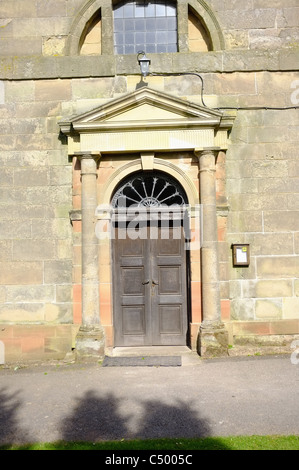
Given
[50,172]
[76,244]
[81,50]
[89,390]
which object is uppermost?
[81,50]

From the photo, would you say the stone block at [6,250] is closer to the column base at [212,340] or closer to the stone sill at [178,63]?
the stone sill at [178,63]

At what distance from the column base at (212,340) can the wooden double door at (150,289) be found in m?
0.67

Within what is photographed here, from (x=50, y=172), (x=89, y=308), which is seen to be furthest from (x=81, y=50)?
(x=89, y=308)

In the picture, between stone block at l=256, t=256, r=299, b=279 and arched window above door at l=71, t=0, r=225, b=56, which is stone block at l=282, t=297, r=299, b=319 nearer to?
stone block at l=256, t=256, r=299, b=279

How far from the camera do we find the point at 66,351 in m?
7.20

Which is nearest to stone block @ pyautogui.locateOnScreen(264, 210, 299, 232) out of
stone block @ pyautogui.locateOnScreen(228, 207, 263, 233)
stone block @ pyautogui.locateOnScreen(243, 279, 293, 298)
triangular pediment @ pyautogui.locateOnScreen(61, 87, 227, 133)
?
stone block @ pyautogui.locateOnScreen(228, 207, 263, 233)

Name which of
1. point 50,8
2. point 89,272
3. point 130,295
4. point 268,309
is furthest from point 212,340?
point 50,8

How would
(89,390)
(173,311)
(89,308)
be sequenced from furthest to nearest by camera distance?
(173,311) → (89,308) → (89,390)

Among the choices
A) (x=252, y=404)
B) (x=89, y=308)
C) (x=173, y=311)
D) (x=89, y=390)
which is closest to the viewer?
(x=252, y=404)

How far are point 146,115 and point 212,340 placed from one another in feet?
13.2

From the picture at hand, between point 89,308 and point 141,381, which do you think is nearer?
point 141,381

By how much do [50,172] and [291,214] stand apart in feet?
14.4

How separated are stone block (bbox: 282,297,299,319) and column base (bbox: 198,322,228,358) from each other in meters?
1.18

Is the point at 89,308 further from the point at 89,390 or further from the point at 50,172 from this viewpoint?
the point at 50,172
